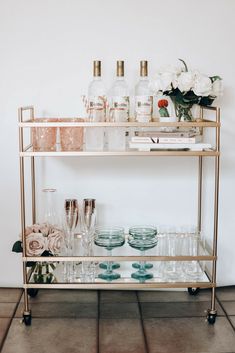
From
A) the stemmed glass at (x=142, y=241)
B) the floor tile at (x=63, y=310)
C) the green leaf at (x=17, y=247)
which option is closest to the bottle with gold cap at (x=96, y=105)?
the stemmed glass at (x=142, y=241)

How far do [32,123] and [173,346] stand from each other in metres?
1.06

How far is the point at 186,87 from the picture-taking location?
233cm

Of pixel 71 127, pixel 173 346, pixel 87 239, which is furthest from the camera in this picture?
pixel 87 239

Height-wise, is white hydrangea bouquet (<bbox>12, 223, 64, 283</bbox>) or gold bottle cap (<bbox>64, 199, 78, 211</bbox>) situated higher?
gold bottle cap (<bbox>64, 199, 78, 211</bbox>)

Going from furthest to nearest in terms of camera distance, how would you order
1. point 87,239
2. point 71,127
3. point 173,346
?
point 87,239, point 71,127, point 173,346

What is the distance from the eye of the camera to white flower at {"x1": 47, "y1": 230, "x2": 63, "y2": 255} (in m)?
2.39

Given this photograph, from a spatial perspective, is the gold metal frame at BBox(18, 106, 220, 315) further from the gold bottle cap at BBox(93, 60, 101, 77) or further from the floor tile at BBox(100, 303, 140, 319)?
the gold bottle cap at BBox(93, 60, 101, 77)

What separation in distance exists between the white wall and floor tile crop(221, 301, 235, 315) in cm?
59

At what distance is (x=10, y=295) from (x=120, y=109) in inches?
42.6

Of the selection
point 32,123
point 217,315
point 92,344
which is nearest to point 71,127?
point 32,123

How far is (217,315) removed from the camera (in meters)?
2.46

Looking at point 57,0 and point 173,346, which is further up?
point 57,0

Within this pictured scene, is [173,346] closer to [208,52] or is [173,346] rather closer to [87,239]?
[87,239]

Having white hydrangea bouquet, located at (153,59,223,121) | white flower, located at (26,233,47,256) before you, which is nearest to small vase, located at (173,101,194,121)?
white hydrangea bouquet, located at (153,59,223,121)
